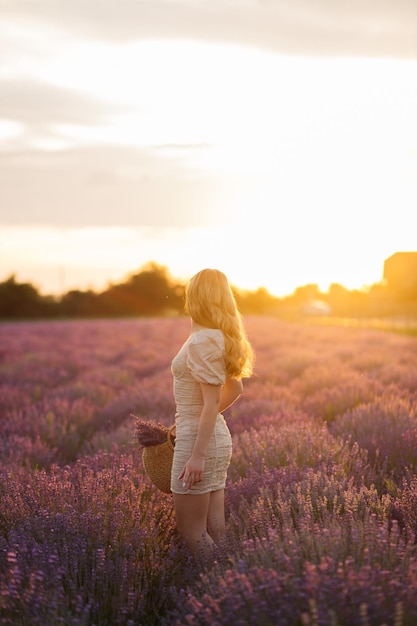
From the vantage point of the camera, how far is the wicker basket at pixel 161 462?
3.56 metres

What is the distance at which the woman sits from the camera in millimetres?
3176

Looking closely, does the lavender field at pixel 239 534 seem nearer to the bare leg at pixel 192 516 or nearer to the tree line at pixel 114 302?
the bare leg at pixel 192 516

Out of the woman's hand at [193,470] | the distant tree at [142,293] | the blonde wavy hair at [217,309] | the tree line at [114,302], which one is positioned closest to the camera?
the woman's hand at [193,470]

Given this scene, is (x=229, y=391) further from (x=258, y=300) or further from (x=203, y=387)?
(x=258, y=300)

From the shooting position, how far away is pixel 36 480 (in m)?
3.90

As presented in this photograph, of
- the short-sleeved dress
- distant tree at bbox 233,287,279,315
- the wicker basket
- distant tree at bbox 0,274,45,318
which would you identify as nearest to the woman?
the short-sleeved dress

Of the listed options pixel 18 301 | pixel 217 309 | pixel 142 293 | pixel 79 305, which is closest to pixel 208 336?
pixel 217 309

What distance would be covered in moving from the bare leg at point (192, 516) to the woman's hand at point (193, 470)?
14 centimetres

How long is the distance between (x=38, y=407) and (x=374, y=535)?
594cm

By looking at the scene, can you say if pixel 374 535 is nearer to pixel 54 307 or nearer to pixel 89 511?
pixel 89 511

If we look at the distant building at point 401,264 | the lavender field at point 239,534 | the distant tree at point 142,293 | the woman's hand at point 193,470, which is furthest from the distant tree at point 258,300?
the woman's hand at point 193,470

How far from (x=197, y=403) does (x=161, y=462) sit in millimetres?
496

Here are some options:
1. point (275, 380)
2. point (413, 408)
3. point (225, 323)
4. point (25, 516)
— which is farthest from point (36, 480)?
point (275, 380)

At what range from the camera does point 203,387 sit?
3.15m
